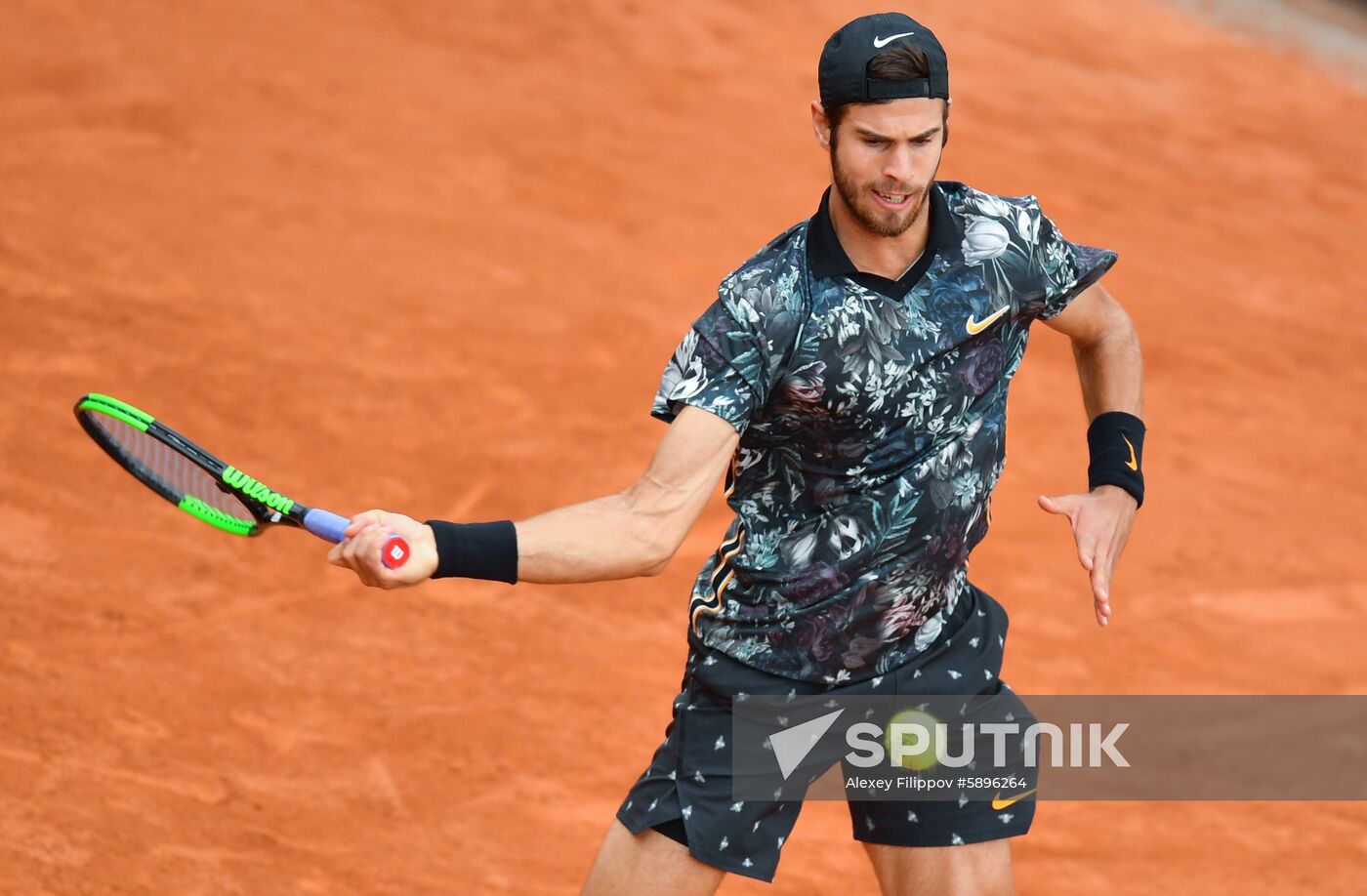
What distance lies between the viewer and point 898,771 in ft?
12.0

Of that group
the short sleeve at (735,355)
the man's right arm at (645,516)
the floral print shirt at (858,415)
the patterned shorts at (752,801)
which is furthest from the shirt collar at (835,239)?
the patterned shorts at (752,801)

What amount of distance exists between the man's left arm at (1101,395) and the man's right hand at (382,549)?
4.61ft

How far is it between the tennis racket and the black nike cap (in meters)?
1.30

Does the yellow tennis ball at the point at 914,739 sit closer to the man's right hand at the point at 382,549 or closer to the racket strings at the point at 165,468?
the man's right hand at the point at 382,549

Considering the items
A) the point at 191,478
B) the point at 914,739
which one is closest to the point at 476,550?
the point at 914,739

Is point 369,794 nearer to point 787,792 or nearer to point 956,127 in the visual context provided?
point 787,792

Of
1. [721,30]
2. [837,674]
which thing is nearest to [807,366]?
[837,674]

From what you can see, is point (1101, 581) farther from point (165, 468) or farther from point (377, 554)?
point (165, 468)

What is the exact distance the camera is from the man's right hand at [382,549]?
119 inches

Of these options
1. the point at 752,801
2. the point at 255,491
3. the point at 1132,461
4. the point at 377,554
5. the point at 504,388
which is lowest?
the point at 752,801

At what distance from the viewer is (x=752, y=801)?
3.61m

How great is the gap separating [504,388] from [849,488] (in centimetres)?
450

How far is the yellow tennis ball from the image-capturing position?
3674 mm

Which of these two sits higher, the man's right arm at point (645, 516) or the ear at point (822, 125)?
the ear at point (822, 125)
